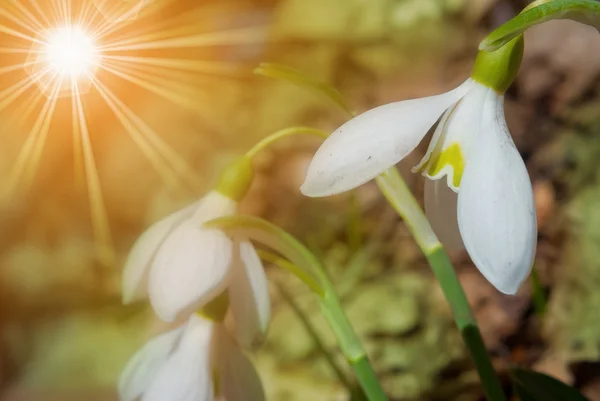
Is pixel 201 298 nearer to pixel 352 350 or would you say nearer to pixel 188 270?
pixel 188 270

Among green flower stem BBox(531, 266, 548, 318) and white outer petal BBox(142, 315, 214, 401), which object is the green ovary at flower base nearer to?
white outer petal BBox(142, 315, 214, 401)

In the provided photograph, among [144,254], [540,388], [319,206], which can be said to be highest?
[319,206]

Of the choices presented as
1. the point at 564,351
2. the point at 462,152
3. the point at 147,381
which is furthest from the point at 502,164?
the point at 564,351

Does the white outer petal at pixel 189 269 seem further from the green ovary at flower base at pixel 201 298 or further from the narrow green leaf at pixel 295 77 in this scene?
the narrow green leaf at pixel 295 77

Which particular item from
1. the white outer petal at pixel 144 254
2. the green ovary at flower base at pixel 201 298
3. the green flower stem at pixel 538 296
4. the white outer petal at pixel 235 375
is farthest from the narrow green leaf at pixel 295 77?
the green flower stem at pixel 538 296

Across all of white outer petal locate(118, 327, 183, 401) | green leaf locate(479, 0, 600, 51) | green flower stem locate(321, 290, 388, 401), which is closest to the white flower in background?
white outer petal locate(118, 327, 183, 401)

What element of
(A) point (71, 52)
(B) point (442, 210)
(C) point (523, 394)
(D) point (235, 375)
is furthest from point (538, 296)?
(A) point (71, 52)
